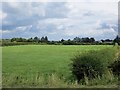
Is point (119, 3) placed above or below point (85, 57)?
above

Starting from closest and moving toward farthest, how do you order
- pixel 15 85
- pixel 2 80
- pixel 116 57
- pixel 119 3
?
pixel 15 85
pixel 2 80
pixel 119 3
pixel 116 57

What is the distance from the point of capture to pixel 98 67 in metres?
12.1

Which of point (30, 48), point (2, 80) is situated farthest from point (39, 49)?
point (2, 80)

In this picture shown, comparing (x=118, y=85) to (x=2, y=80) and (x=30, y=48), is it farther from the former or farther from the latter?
(x=30, y=48)

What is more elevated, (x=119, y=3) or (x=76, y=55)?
(x=119, y=3)

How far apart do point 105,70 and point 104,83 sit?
3861 millimetres

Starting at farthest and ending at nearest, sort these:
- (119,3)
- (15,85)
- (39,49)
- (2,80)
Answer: (39,49) → (119,3) → (2,80) → (15,85)

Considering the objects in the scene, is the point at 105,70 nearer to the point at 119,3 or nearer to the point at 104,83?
the point at 119,3

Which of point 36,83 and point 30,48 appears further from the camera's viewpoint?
point 30,48

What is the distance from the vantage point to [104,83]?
841 centimetres

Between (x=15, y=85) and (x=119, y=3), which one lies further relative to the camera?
(x=119, y=3)

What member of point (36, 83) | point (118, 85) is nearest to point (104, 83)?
point (118, 85)

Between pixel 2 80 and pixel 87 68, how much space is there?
4.40 metres

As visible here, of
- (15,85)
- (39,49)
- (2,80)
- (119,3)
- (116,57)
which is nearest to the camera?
(15,85)
